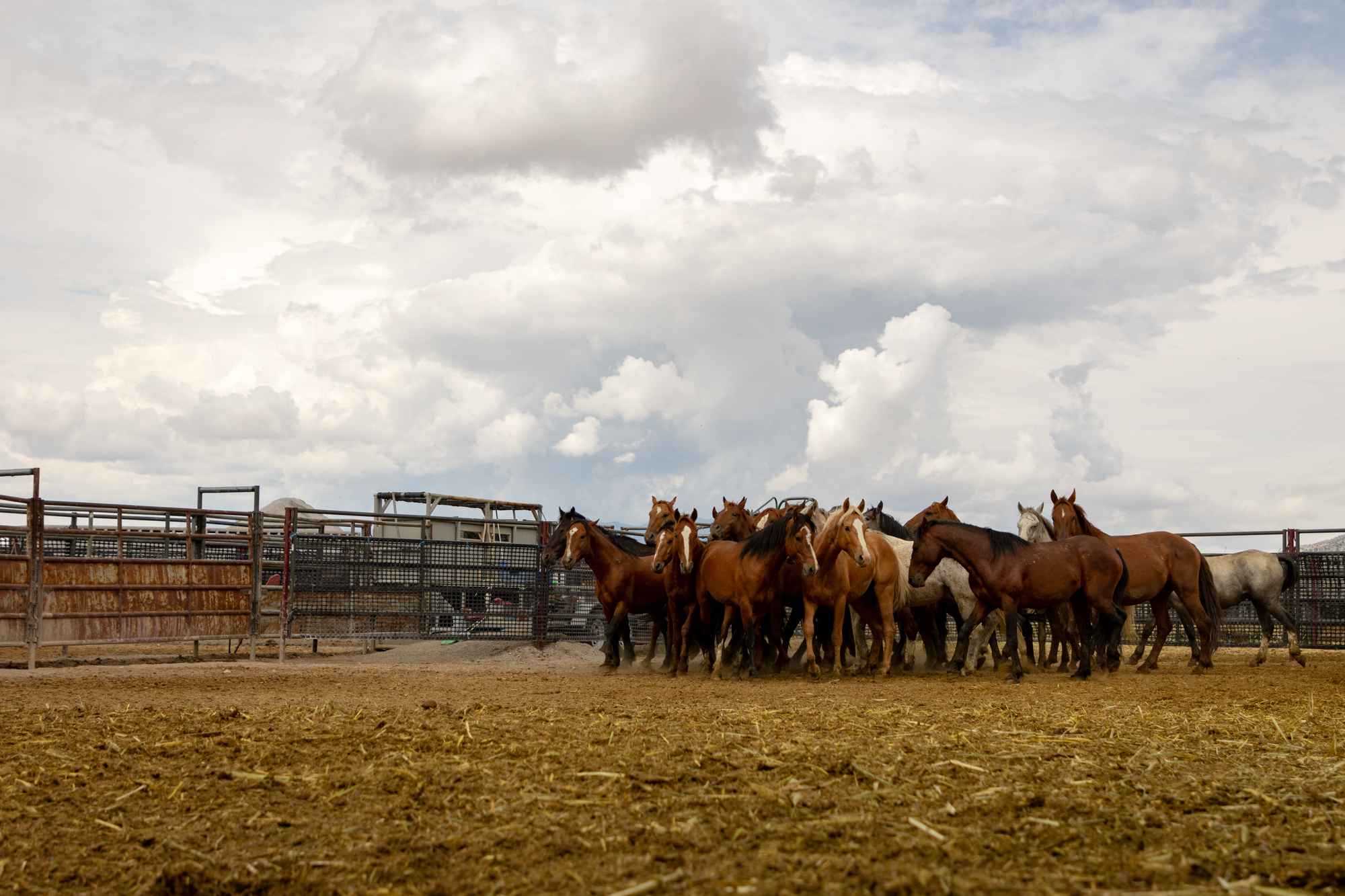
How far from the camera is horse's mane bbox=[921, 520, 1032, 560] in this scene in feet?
37.1

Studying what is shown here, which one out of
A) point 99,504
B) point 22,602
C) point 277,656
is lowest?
point 277,656

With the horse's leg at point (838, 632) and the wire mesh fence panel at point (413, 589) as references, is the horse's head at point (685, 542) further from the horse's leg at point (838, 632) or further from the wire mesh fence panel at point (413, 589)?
the wire mesh fence panel at point (413, 589)

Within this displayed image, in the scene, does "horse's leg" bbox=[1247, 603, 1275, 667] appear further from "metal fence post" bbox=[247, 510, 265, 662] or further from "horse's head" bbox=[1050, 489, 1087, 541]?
"metal fence post" bbox=[247, 510, 265, 662]

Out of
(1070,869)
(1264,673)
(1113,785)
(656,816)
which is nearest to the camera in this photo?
(1070,869)

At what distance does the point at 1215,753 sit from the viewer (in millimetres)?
5844

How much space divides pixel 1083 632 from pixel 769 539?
3.74m

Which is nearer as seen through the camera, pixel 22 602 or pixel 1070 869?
pixel 1070 869

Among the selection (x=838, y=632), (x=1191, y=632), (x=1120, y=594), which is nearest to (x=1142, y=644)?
(x=1191, y=632)

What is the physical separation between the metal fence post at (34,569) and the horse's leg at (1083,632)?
12811 mm

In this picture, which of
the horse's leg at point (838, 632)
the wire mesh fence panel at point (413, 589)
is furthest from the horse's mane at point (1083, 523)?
the wire mesh fence panel at point (413, 589)

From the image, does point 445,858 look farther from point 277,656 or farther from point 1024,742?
point 277,656

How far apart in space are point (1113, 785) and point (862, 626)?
859cm

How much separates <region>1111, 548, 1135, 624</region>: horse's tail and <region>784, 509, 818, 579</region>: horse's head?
3598mm

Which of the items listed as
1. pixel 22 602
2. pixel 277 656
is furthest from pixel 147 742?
pixel 277 656
